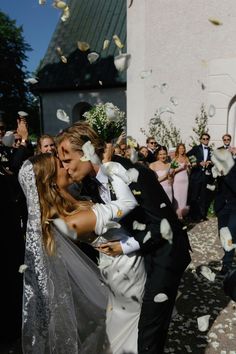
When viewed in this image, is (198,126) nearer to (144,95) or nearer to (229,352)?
(144,95)

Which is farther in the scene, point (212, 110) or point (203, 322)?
point (212, 110)

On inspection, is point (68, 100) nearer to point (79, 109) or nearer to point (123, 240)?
point (79, 109)

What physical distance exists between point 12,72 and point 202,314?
93.8 ft

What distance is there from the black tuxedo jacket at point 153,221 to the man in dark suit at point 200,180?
6508 mm

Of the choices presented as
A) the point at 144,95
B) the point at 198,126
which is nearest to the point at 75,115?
the point at 144,95

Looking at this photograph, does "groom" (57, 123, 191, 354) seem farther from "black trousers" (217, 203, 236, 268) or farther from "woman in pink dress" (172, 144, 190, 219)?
"woman in pink dress" (172, 144, 190, 219)

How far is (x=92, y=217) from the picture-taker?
2018mm

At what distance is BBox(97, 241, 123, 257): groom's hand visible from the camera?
7.61 ft

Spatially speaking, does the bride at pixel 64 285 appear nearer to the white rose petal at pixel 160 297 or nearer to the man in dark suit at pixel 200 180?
the white rose petal at pixel 160 297

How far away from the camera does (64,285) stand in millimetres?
2641

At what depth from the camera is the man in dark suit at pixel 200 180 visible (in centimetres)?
873

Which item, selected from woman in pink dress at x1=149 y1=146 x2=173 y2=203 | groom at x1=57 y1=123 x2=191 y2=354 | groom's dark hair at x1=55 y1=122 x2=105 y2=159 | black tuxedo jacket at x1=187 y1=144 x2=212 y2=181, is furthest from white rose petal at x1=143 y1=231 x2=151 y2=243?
black tuxedo jacket at x1=187 y1=144 x2=212 y2=181

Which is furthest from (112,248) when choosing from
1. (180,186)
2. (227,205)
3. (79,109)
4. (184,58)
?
(79,109)

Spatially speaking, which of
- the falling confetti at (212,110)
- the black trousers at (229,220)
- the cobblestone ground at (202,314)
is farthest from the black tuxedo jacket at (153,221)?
the falling confetti at (212,110)
